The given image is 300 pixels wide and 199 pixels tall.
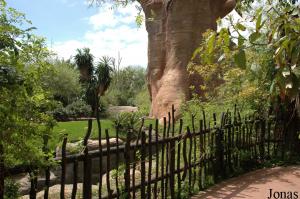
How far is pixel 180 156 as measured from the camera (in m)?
8.02

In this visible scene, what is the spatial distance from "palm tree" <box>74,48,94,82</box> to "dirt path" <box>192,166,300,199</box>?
31.6m

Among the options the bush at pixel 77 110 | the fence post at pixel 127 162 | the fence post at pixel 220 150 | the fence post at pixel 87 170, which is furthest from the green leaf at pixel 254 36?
the bush at pixel 77 110

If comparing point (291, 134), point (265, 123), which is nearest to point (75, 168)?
point (265, 123)

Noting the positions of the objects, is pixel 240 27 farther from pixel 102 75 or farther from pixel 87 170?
pixel 102 75

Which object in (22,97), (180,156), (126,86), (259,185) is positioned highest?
Answer: (126,86)

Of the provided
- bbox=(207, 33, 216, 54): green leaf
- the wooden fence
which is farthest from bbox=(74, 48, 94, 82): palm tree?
bbox=(207, 33, 216, 54): green leaf

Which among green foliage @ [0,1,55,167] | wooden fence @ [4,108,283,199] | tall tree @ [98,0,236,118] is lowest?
wooden fence @ [4,108,283,199]

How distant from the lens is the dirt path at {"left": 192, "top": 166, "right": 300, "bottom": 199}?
21.3ft

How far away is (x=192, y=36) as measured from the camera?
17344 mm

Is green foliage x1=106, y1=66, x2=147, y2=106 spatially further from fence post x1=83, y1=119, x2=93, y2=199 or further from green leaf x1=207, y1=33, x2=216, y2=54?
green leaf x1=207, y1=33, x2=216, y2=54

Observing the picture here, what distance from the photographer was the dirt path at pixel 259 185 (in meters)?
6.48

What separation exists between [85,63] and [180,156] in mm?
31819

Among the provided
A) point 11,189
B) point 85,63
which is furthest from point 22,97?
point 85,63

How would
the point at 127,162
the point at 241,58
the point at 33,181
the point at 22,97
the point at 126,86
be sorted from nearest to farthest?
the point at 241,58 < the point at 22,97 < the point at 33,181 < the point at 127,162 < the point at 126,86
